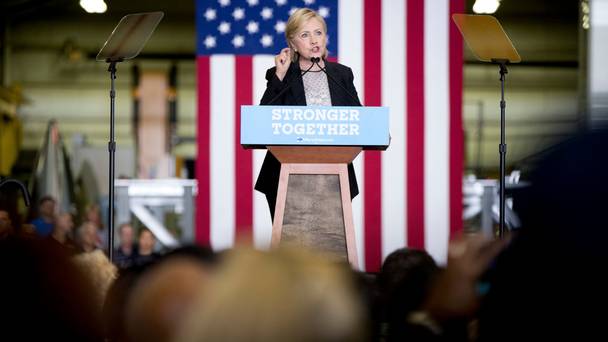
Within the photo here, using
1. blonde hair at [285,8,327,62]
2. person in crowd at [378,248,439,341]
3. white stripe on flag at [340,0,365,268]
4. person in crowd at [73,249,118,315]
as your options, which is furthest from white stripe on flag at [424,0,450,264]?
person in crowd at [73,249,118,315]

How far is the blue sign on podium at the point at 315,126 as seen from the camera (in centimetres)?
336

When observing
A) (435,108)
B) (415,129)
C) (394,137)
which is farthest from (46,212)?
(435,108)

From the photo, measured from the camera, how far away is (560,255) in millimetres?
1036

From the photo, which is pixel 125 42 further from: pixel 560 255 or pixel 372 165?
pixel 560 255

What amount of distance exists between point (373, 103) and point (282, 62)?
1.57m

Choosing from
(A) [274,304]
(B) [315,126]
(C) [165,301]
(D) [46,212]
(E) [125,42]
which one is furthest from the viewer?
(D) [46,212]

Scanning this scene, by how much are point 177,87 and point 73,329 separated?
40.2ft

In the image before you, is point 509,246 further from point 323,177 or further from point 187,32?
point 187,32

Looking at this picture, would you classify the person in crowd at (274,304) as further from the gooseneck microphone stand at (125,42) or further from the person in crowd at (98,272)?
the gooseneck microphone stand at (125,42)

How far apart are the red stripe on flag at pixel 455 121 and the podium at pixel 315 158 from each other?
6.40 ft

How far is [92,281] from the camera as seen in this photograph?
48.1 inches

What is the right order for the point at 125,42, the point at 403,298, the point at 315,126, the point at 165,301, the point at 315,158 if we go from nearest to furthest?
1. the point at 165,301
2. the point at 403,298
3. the point at 315,126
4. the point at 315,158
5. the point at 125,42

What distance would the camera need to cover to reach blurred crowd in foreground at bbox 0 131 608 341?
0.83 metres

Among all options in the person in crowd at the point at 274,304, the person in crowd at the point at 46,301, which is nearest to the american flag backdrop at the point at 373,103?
the person in crowd at the point at 46,301
